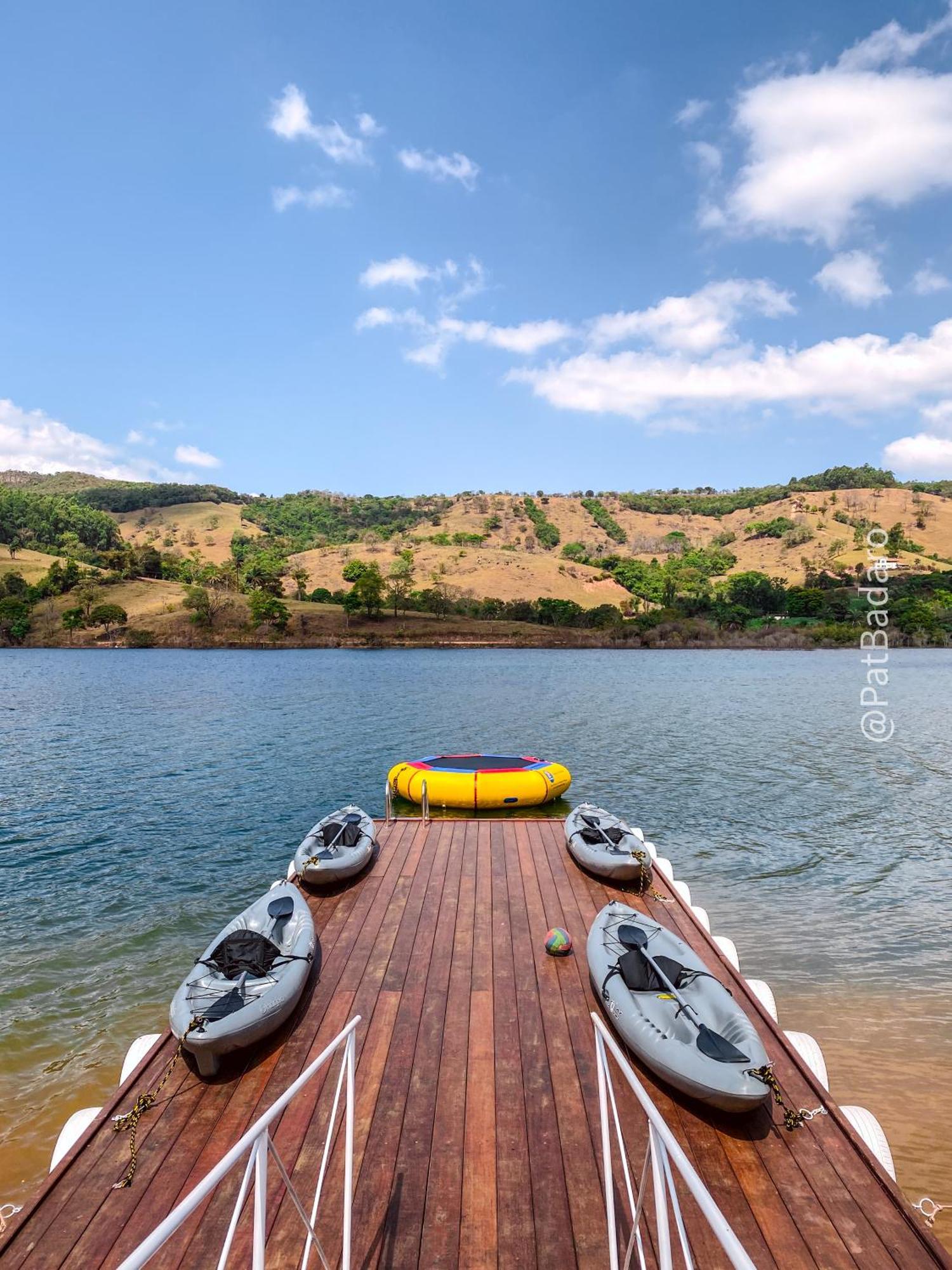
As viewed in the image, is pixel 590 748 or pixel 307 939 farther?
pixel 590 748

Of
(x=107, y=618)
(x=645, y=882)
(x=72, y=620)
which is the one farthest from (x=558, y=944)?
(x=72, y=620)

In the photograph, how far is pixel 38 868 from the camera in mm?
13547

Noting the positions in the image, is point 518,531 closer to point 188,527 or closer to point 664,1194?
point 188,527

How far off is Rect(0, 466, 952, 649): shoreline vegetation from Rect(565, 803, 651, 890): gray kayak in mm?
55635

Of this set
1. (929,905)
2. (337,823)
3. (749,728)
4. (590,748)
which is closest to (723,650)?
(749,728)

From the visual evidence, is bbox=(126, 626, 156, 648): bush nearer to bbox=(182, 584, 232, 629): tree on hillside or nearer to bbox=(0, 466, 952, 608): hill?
bbox=(182, 584, 232, 629): tree on hillside

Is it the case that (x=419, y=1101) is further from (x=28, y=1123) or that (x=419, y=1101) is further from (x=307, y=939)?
(x=28, y=1123)

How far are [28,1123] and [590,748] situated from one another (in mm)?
20730

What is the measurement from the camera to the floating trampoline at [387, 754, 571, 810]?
1652 centimetres

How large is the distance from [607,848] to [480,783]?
22.3ft

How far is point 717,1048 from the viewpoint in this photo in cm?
524

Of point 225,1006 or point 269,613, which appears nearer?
point 225,1006

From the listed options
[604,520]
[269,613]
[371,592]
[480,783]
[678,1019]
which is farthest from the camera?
[604,520]

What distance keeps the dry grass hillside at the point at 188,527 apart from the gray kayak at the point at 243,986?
446 feet
